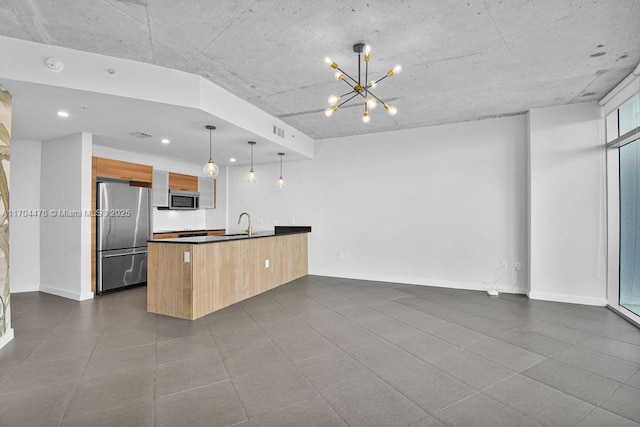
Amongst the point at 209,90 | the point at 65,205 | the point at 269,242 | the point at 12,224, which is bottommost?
the point at 269,242

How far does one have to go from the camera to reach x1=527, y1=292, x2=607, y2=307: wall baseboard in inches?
172

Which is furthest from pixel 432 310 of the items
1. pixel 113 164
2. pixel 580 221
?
pixel 113 164

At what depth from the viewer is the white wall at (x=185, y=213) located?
21.2ft

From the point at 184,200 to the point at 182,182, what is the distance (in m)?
0.42

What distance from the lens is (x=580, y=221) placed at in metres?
4.49

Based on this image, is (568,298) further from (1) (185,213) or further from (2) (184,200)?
(1) (185,213)

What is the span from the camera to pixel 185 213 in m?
7.67

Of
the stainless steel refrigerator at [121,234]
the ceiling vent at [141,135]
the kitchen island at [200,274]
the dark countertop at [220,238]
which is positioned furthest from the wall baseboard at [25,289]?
the ceiling vent at [141,135]

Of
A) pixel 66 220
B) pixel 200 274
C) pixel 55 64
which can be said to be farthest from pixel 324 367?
pixel 66 220

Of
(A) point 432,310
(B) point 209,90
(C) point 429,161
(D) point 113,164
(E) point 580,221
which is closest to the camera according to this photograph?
(B) point 209,90

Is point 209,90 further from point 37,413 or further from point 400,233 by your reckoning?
point 400,233

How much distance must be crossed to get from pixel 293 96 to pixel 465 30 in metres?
2.21

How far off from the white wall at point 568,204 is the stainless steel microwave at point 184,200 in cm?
683

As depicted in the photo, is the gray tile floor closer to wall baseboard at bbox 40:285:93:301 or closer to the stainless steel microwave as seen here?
wall baseboard at bbox 40:285:93:301
